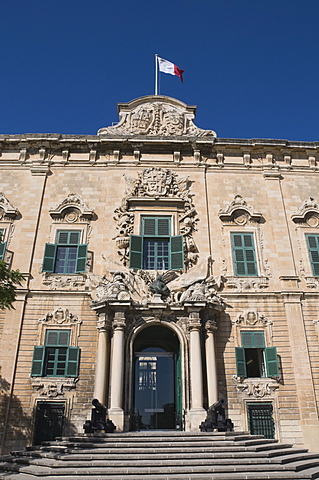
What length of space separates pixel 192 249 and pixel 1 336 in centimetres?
842

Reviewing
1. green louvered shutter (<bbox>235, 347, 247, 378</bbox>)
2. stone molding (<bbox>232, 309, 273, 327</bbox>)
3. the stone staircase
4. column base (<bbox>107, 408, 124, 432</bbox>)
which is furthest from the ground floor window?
column base (<bbox>107, 408, 124, 432</bbox>)

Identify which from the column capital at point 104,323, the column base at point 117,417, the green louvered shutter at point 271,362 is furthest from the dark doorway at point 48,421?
the green louvered shutter at point 271,362

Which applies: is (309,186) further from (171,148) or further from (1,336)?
(1,336)

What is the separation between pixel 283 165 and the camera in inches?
775

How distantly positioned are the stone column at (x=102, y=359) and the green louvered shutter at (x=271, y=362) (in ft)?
19.9

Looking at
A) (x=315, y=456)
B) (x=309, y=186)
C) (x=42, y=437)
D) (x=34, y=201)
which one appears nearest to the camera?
(x=315, y=456)

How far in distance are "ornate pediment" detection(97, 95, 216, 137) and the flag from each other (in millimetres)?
1713

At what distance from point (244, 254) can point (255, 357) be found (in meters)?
4.33

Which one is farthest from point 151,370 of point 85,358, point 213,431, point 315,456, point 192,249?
point 315,456

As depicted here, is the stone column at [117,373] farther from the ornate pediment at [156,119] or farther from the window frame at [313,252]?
the ornate pediment at [156,119]

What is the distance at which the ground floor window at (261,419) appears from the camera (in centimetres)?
1432

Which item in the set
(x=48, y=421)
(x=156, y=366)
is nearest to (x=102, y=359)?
(x=156, y=366)

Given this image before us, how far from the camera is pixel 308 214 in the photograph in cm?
1844

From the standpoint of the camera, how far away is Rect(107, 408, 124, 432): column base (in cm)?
1338
